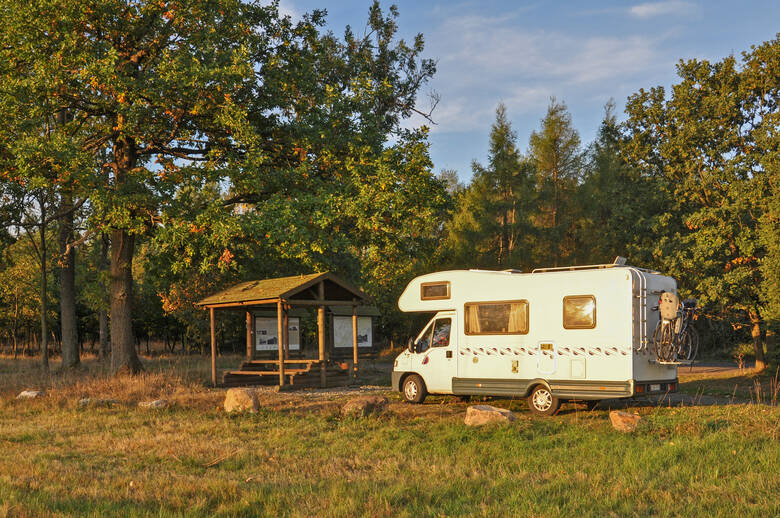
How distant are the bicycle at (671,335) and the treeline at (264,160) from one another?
799 cm

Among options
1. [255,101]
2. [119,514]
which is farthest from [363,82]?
[119,514]

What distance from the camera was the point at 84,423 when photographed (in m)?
13.1

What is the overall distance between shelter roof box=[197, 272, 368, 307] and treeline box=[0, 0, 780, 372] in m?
0.77

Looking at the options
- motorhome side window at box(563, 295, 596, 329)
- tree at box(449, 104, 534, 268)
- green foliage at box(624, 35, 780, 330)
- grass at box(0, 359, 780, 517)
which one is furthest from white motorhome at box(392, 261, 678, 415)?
tree at box(449, 104, 534, 268)

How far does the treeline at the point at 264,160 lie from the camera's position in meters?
18.3

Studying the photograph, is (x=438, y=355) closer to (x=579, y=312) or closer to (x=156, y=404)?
(x=579, y=312)

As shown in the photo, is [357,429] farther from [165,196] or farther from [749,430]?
[165,196]

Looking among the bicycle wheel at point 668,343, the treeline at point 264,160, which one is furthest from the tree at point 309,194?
the bicycle wheel at point 668,343

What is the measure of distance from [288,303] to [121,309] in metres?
5.88

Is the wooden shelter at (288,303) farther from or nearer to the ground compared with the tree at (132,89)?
nearer to the ground

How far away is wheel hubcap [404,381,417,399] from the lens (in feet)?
55.0

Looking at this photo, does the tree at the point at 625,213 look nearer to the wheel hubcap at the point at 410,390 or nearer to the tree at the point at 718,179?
the tree at the point at 718,179

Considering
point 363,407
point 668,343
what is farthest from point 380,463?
point 668,343

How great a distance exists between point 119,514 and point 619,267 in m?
10.4
